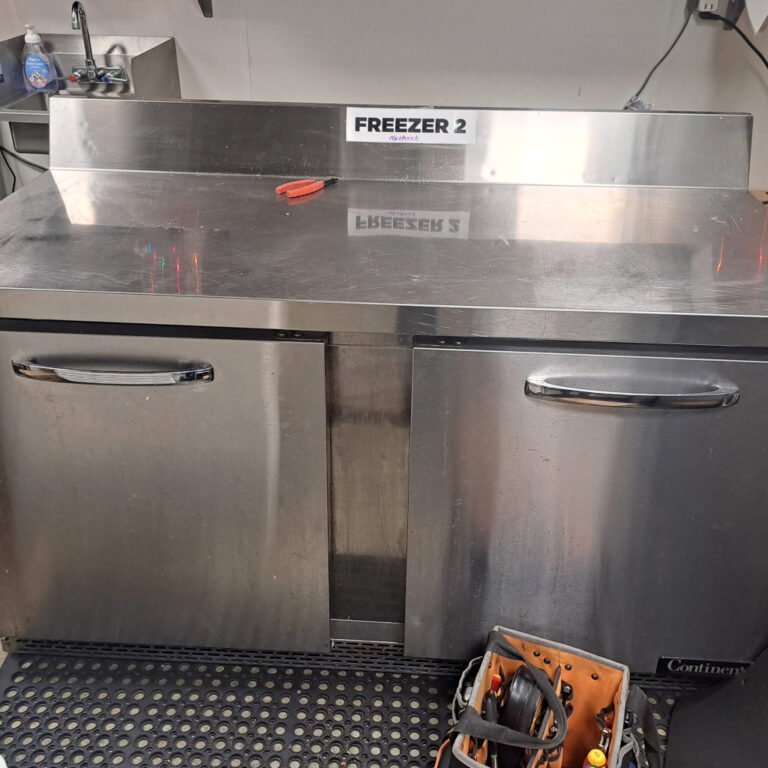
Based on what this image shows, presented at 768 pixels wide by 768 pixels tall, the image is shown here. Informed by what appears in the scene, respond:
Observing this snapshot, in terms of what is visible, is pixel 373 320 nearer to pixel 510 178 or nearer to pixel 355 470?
pixel 355 470

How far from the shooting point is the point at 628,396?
1.13 m

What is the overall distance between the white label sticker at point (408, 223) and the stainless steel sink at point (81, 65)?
3.72ft

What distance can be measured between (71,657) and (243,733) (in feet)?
1.33

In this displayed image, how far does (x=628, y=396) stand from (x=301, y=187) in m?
0.77

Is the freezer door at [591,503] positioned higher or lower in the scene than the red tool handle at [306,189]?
lower

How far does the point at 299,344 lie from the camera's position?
1144mm

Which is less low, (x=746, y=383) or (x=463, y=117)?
(x=463, y=117)

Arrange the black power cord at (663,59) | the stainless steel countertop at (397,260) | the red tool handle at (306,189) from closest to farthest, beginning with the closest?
the stainless steel countertop at (397,260), the red tool handle at (306,189), the black power cord at (663,59)

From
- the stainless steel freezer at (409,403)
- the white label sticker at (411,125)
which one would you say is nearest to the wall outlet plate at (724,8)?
the stainless steel freezer at (409,403)

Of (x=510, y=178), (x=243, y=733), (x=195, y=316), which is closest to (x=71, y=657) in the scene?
(x=243, y=733)

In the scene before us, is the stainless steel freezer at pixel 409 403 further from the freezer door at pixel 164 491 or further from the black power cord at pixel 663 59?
the black power cord at pixel 663 59

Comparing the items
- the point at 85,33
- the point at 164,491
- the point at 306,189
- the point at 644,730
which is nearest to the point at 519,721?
the point at 644,730

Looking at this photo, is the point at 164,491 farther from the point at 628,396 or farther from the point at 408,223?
the point at 628,396

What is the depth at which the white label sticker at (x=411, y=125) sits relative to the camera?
5.10ft
